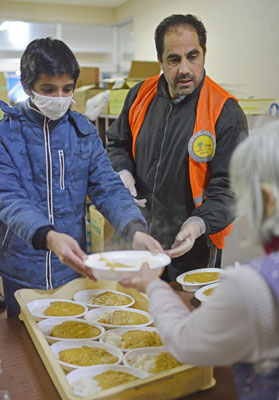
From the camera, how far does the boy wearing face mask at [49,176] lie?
1455 millimetres

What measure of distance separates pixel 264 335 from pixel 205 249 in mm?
1374

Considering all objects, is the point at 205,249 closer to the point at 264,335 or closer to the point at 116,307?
the point at 116,307

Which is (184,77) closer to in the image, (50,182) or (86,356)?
(50,182)

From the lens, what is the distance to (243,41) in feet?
12.6

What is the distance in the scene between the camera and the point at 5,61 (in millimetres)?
6383

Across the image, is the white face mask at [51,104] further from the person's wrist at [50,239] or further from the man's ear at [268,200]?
the man's ear at [268,200]

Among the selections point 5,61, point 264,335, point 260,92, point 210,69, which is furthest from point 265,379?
point 5,61

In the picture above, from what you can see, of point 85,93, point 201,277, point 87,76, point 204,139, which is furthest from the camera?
point 87,76

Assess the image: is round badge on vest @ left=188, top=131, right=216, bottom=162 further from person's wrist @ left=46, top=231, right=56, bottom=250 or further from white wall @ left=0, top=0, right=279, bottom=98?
white wall @ left=0, top=0, right=279, bottom=98

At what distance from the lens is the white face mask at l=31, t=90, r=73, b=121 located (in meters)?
1.51

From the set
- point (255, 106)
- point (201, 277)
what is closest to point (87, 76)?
point (255, 106)

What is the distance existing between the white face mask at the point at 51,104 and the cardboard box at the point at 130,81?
217 cm

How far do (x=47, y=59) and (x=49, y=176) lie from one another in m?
0.41

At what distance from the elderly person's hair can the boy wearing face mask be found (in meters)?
0.61
